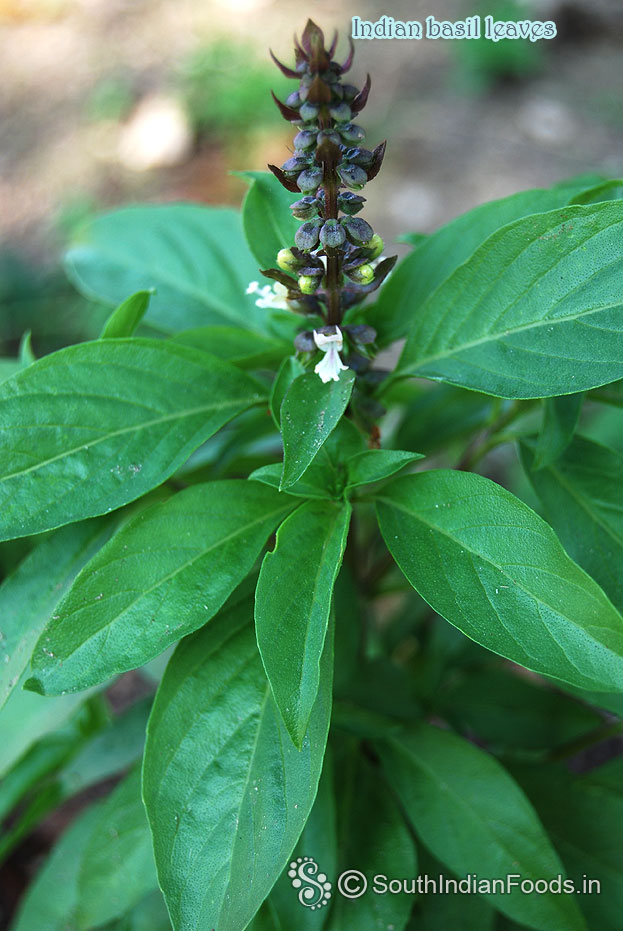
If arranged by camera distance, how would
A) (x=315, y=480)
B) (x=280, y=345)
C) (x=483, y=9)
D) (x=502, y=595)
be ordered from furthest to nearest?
1. (x=483, y=9)
2. (x=280, y=345)
3. (x=315, y=480)
4. (x=502, y=595)

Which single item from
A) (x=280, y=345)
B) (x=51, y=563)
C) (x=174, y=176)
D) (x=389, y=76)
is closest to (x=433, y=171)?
(x=389, y=76)

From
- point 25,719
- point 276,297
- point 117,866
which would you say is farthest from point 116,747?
point 276,297

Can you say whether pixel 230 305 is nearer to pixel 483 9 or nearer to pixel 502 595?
pixel 502 595

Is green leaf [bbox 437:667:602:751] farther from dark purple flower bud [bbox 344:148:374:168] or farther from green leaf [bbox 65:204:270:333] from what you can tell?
dark purple flower bud [bbox 344:148:374:168]

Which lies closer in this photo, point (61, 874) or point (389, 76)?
point (61, 874)

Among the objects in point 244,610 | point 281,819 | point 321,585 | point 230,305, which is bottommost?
point 281,819

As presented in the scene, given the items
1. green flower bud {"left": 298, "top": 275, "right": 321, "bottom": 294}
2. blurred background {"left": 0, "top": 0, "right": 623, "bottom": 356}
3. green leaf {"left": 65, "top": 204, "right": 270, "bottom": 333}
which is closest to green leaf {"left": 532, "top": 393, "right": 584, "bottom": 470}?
green flower bud {"left": 298, "top": 275, "right": 321, "bottom": 294}
